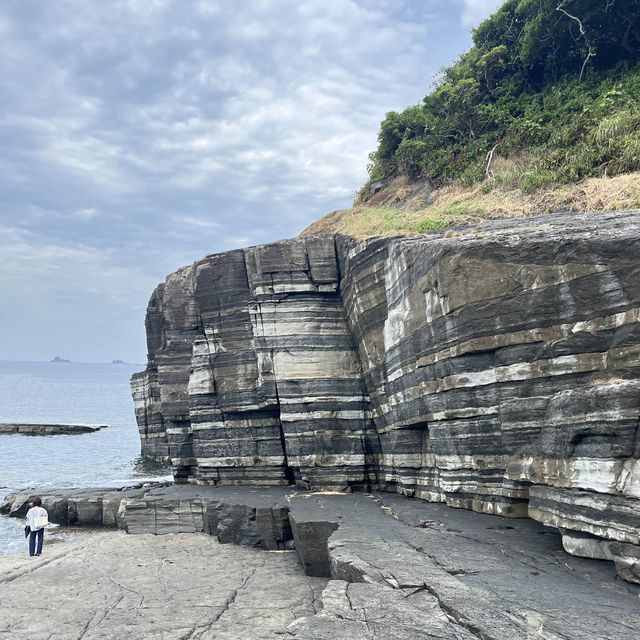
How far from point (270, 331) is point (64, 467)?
2571cm

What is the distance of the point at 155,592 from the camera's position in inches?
509

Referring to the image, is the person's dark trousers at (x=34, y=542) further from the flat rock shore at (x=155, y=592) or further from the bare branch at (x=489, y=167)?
the bare branch at (x=489, y=167)

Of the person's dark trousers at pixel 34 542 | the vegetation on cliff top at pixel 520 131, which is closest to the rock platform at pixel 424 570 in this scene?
the person's dark trousers at pixel 34 542

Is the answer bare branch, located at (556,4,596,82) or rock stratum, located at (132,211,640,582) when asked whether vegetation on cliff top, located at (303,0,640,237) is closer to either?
bare branch, located at (556,4,596,82)

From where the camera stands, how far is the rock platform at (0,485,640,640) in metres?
7.12

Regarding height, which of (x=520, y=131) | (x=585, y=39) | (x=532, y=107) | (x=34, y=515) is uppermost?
(x=585, y=39)

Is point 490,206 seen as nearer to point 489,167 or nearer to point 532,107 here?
point 489,167

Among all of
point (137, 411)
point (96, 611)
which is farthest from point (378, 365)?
point (137, 411)

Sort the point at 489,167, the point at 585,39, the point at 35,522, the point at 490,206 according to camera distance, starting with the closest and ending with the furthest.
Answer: the point at 35,522 < the point at 490,206 < the point at 489,167 < the point at 585,39

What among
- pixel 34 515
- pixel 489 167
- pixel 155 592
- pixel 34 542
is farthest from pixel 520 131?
pixel 34 542

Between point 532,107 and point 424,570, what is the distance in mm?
23235

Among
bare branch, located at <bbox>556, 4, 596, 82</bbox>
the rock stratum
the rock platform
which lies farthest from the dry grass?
the rock platform

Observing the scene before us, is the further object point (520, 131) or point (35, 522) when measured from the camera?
point (520, 131)

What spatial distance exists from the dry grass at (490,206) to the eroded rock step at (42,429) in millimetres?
49167
